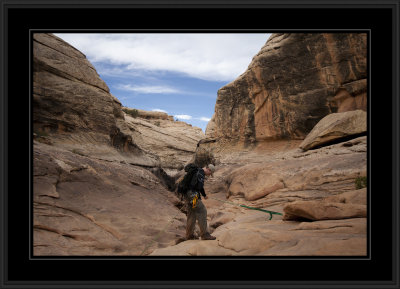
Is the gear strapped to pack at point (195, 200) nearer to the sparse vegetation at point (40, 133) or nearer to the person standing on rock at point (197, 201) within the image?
the person standing on rock at point (197, 201)

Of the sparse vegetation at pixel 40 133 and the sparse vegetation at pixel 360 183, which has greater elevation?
the sparse vegetation at pixel 40 133

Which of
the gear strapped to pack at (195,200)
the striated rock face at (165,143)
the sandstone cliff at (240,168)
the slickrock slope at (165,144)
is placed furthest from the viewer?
the striated rock face at (165,143)

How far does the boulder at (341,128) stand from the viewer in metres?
12.7

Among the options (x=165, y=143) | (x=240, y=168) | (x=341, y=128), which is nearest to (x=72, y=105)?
(x=240, y=168)

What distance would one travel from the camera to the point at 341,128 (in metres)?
13.0

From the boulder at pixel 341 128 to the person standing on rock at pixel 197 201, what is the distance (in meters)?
8.99

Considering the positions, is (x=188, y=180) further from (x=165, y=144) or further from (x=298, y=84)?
(x=165, y=144)

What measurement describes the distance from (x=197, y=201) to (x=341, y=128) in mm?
9493

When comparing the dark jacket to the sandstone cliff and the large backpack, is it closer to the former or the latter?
the large backpack

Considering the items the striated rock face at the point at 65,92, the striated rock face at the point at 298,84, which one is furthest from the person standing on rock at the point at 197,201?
the striated rock face at the point at 298,84

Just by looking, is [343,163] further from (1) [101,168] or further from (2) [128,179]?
(1) [101,168]

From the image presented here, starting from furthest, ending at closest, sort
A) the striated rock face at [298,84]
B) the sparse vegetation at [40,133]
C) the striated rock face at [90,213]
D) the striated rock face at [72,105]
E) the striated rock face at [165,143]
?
the striated rock face at [165,143], the striated rock face at [298,84], the striated rock face at [72,105], the sparse vegetation at [40,133], the striated rock face at [90,213]
